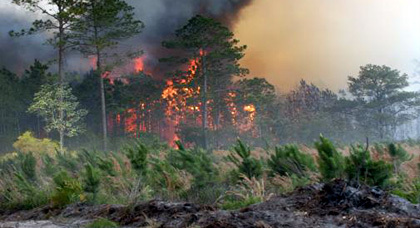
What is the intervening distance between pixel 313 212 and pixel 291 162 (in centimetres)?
493

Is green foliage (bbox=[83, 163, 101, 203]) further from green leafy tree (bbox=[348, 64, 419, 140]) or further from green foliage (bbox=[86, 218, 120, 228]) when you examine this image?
green leafy tree (bbox=[348, 64, 419, 140])

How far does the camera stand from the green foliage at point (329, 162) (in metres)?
8.58

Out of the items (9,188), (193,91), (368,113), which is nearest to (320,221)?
(9,188)

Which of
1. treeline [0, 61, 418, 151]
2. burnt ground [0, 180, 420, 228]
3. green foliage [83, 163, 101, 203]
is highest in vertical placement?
treeline [0, 61, 418, 151]

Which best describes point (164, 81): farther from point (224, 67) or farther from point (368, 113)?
point (368, 113)

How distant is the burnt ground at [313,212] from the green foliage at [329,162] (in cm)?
187

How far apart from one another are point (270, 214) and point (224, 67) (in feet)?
131

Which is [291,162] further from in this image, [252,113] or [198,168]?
[252,113]

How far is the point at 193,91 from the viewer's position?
44688 millimetres

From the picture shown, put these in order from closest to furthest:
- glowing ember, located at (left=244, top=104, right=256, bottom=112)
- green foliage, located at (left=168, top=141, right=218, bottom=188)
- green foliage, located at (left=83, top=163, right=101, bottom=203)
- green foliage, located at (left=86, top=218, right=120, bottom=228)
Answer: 1. green foliage, located at (left=86, top=218, right=120, bottom=228)
2. green foliage, located at (left=83, top=163, right=101, bottom=203)
3. green foliage, located at (left=168, top=141, right=218, bottom=188)
4. glowing ember, located at (left=244, top=104, right=256, bottom=112)

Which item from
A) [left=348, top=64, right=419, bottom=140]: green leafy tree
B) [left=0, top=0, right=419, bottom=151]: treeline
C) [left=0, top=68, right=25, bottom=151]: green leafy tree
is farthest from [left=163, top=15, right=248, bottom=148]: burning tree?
[left=0, top=68, right=25, bottom=151]: green leafy tree

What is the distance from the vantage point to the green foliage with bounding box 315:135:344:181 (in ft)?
28.1

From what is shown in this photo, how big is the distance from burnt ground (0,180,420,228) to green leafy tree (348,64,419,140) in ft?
148

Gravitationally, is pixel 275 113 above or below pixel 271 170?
above
